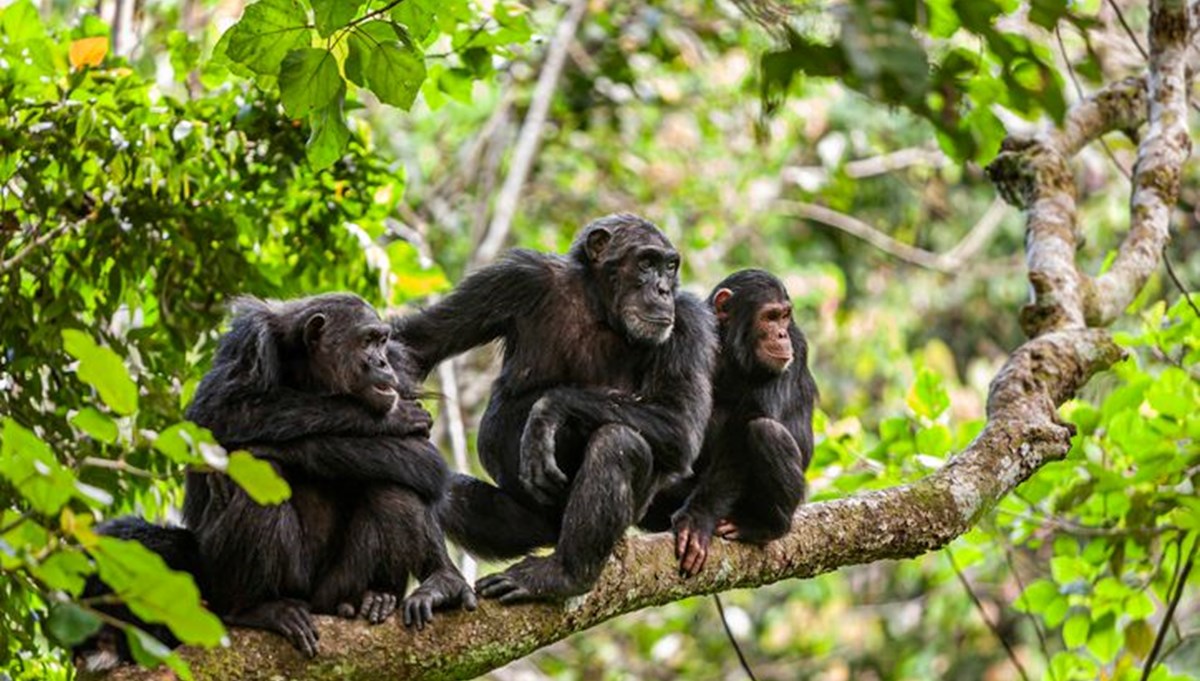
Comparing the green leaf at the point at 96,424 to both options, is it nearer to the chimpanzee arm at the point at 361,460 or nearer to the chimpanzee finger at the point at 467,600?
the chimpanzee finger at the point at 467,600

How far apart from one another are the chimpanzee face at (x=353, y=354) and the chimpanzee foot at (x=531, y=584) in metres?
0.72

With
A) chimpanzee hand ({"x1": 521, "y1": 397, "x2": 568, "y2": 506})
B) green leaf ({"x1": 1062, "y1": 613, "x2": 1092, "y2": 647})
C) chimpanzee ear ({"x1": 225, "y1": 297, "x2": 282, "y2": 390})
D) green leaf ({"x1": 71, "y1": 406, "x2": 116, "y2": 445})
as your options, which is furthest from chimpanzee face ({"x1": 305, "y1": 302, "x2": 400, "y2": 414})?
green leaf ({"x1": 1062, "y1": 613, "x2": 1092, "y2": 647})

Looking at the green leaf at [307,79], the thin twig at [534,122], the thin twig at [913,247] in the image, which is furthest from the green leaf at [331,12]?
the thin twig at [913,247]

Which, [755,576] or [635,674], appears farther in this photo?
[635,674]

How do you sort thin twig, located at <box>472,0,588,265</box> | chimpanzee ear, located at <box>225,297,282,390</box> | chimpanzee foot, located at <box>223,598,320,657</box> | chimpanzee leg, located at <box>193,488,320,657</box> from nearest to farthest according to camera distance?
chimpanzee foot, located at <box>223,598,320,657</box> → chimpanzee leg, located at <box>193,488,320,657</box> → chimpanzee ear, located at <box>225,297,282,390</box> → thin twig, located at <box>472,0,588,265</box>

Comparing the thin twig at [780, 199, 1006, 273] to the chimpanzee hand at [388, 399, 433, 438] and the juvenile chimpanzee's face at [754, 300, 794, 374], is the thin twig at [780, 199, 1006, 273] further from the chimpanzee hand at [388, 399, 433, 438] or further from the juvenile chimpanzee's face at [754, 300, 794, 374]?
the chimpanzee hand at [388, 399, 433, 438]

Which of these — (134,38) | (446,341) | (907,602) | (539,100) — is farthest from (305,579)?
(907,602)

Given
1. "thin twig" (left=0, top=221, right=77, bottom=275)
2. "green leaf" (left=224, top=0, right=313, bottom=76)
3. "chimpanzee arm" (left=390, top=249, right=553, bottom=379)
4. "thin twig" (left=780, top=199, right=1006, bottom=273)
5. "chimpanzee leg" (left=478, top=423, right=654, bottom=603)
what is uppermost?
"green leaf" (left=224, top=0, right=313, bottom=76)

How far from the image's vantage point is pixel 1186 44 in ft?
20.2

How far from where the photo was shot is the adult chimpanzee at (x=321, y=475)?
4.21 metres

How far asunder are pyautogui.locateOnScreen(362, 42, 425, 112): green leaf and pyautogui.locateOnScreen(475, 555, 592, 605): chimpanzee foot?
1.46 meters

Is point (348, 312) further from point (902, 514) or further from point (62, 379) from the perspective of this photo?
point (902, 514)

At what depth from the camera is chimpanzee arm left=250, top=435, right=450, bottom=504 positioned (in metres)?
4.41

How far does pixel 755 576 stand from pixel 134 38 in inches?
176
